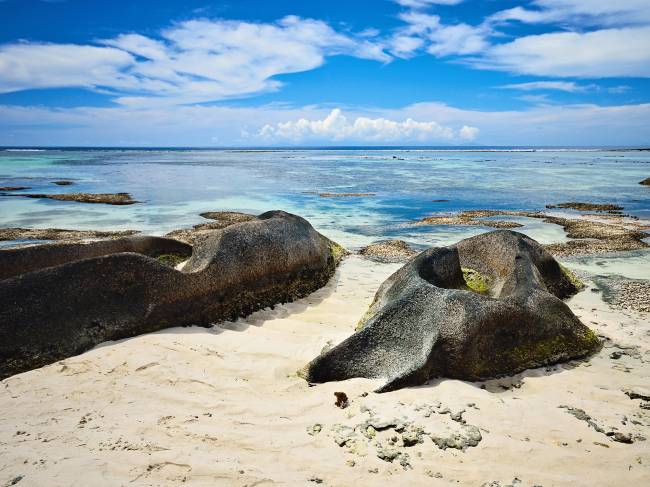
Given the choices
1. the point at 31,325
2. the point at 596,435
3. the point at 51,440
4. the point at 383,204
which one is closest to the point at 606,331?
the point at 596,435

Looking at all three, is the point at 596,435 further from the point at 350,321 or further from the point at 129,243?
the point at 129,243

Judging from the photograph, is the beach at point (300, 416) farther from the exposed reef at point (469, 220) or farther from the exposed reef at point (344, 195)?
the exposed reef at point (344, 195)

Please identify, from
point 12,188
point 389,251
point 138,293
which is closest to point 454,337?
point 138,293

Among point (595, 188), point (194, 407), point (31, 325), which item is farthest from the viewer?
point (595, 188)

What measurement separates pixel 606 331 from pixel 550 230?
11778 millimetres

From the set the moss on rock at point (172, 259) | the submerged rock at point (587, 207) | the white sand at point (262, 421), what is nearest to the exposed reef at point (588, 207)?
the submerged rock at point (587, 207)

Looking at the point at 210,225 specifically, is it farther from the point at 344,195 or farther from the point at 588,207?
the point at 588,207

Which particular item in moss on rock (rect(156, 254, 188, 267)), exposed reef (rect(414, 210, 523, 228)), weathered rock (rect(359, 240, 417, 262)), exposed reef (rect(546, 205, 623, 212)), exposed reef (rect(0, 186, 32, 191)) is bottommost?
weathered rock (rect(359, 240, 417, 262))

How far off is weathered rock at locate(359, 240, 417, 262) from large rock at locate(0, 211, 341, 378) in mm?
4492

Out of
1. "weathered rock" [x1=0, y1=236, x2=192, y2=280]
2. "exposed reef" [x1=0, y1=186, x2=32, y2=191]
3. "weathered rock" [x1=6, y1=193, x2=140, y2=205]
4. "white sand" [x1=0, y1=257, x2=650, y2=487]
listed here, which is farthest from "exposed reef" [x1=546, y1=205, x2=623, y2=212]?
"exposed reef" [x1=0, y1=186, x2=32, y2=191]

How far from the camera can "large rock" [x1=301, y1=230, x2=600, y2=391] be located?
5.04m

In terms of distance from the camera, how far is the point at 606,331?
22.2ft

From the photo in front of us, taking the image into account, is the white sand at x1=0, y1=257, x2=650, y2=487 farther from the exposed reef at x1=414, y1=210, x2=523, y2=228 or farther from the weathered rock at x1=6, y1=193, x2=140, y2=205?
the weathered rock at x1=6, y1=193, x2=140, y2=205

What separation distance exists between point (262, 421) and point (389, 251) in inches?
375
